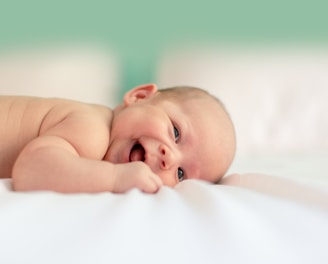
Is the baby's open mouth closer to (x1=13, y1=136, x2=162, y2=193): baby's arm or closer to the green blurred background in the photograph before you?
(x1=13, y1=136, x2=162, y2=193): baby's arm

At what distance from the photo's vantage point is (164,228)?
0.60m

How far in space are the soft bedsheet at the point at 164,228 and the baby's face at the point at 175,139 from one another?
0.24 m

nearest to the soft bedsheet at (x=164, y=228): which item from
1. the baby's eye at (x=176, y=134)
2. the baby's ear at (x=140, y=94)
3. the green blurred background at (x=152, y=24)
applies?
the baby's eye at (x=176, y=134)

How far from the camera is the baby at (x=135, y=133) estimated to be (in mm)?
973

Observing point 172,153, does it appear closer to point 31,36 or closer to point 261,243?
point 261,243

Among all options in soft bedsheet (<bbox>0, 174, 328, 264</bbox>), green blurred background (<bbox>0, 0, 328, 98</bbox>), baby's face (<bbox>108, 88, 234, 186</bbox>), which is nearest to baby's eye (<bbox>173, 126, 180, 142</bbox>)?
baby's face (<bbox>108, 88, 234, 186</bbox>)

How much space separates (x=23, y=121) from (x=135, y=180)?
14.3 inches

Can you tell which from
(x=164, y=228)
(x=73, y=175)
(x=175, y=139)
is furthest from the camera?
(x=175, y=139)

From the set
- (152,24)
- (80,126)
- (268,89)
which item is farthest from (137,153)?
(152,24)

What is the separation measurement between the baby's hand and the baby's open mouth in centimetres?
18

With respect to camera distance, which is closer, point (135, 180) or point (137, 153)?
point (135, 180)

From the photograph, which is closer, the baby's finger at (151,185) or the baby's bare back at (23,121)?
the baby's finger at (151,185)

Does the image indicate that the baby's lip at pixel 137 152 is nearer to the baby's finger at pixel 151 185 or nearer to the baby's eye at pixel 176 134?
the baby's eye at pixel 176 134

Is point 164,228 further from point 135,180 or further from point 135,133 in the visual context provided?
point 135,133
